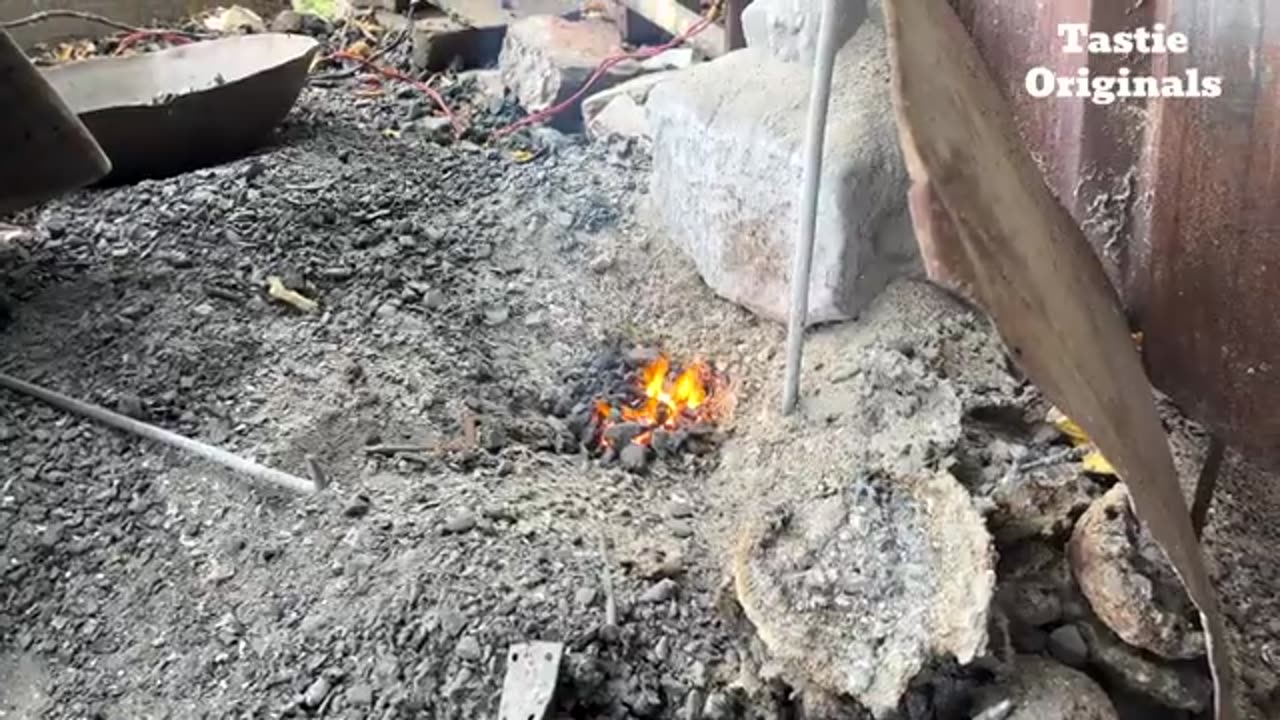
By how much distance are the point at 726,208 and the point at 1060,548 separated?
1.31 meters

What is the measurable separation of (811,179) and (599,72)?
2.71m

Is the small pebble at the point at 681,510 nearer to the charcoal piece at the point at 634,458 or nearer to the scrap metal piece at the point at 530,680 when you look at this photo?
the charcoal piece at the point at 634,458

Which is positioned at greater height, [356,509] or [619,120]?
[619,120]

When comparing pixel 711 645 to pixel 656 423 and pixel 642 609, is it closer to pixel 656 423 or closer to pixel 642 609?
pixel 642 609

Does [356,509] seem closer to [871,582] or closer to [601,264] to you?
[871,582]

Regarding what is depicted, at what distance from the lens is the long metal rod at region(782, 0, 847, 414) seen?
2748 millimetres

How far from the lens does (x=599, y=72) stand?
17.9ft

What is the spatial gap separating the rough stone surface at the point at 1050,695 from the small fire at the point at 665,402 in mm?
Answer: 1183

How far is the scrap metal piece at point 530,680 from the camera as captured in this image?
244 centimetres

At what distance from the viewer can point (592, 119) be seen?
518 cm

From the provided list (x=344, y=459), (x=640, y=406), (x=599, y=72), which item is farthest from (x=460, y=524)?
(x=599, y=72)

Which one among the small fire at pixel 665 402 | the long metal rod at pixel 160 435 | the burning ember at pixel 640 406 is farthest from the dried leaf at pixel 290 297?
the small fire at pixel 665 402

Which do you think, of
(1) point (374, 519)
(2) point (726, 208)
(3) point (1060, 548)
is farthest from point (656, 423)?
(3) point (1060, 548)

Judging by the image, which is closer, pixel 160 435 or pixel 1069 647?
pixel 1069 647
